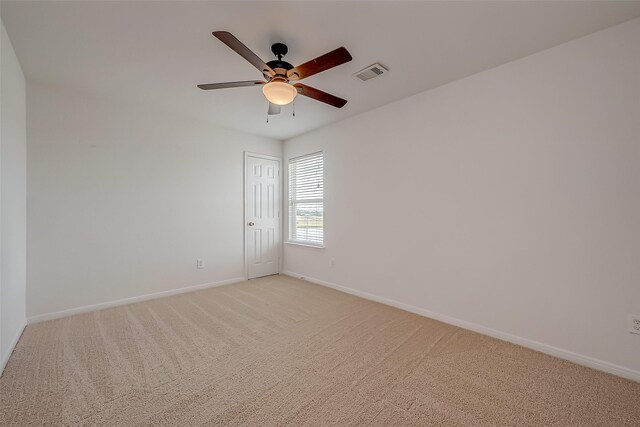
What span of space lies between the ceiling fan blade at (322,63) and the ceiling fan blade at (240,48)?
0.56 feet

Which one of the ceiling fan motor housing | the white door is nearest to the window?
the white door

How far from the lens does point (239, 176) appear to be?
4387mm

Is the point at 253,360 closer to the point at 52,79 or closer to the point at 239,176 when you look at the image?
the point at 239,176

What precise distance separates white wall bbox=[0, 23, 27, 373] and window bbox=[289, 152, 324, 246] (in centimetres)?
328

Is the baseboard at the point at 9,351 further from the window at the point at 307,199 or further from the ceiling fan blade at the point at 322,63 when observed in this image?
the window at the point at 307,199

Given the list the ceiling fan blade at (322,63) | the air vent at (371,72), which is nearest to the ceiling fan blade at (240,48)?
the ceiling fan blade at (322,63)

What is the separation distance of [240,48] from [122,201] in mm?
2692

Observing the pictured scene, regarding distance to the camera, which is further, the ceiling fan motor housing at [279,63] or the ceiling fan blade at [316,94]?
the ceiling fan blade at [316,94]

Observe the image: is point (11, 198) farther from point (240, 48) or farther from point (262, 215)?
point (262, 215)

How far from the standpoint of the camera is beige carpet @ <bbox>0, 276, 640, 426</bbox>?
1546 mm

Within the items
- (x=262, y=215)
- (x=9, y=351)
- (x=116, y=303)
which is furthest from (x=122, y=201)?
(x=262, y=215)

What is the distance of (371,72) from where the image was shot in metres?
2.54

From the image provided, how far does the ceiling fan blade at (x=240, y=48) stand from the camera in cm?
158

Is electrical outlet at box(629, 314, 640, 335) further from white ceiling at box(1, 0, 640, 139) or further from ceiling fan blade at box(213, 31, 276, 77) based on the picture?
ceiling fan blade at box(213, 31, 276, 77)
